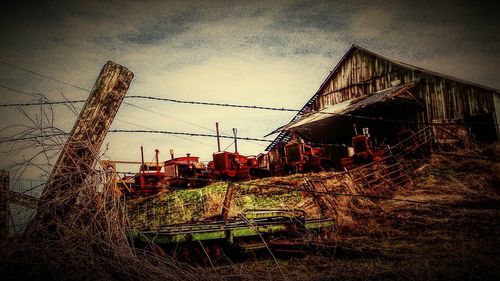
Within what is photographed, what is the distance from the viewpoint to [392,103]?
16266 millimetres

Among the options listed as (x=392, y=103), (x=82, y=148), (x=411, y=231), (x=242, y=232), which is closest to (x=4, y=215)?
(x=82, y=148)

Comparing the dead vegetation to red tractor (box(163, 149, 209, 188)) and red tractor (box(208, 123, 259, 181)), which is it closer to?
red tractor (box(208, 123, 259, 181))

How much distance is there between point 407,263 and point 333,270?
1141 mm

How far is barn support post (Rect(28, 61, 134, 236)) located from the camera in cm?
288

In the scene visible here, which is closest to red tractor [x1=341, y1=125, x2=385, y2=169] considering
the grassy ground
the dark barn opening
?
the grassy ground

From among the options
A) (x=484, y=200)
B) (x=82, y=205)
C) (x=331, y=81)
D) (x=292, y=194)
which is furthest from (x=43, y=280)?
(x=331, y=81)

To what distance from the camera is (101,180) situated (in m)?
3.11

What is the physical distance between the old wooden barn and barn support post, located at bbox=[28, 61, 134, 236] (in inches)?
422

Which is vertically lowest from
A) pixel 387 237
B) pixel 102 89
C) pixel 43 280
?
pixel 387 237

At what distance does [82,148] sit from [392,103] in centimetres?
1664

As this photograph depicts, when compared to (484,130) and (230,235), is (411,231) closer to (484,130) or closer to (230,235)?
(230,235)

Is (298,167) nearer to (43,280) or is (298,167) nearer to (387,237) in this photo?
(387,237)

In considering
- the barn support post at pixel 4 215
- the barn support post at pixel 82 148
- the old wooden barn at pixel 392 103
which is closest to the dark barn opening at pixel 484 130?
the old wooden barn at pixel 392 103

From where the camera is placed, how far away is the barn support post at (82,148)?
288cm
